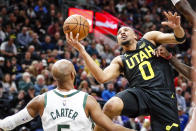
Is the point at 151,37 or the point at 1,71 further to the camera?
the point at 1,71

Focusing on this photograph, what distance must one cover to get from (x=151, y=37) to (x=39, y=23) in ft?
29.6

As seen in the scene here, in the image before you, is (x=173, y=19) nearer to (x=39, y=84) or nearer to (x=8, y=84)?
(x=39, y=84)

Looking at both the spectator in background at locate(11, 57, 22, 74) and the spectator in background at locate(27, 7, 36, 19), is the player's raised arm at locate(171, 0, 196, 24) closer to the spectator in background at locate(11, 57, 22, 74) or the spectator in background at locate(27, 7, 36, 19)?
the spectator in background at locate(11, 57, 22, 74)

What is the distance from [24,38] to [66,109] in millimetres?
9393

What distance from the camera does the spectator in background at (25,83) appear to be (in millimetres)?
10133

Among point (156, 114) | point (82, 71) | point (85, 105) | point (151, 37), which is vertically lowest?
point (82, 71)

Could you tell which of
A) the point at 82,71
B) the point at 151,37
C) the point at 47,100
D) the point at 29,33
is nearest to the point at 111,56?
the point at 82,71

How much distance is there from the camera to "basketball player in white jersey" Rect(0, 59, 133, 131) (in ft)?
12.5

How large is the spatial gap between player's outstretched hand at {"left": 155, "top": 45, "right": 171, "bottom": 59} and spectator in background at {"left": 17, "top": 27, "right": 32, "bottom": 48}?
8139mm

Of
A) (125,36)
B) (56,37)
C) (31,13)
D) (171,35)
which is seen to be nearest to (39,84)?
(56,37)

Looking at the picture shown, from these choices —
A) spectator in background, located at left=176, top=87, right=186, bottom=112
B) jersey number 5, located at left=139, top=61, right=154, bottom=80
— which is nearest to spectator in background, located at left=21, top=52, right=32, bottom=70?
spectator in background, located at left=176, top=87, right=186, bottom=112

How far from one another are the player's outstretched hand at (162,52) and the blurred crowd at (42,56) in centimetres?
320

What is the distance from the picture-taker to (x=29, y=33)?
12945 millimetres

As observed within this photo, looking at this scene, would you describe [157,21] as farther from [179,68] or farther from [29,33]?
[179,68]
